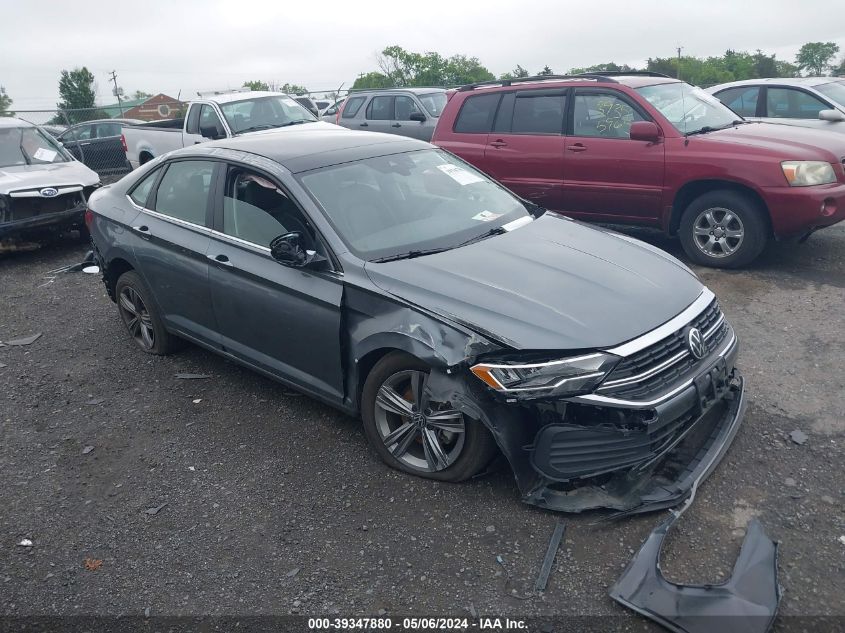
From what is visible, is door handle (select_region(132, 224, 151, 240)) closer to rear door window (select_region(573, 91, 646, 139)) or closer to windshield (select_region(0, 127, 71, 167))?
rear door window (select_region(573, 91, 646, 139))

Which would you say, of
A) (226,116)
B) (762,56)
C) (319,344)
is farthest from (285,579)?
(762,56)

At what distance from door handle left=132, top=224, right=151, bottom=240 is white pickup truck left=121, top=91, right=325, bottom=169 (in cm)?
633

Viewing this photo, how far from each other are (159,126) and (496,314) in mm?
11850

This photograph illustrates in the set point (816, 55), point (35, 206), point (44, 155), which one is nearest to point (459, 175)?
point (35, 206)

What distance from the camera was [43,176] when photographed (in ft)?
29.5

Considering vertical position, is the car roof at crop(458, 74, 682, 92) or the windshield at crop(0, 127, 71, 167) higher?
the car roof at crop(458, 74, 682, 92)

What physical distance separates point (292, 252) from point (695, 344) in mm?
2161

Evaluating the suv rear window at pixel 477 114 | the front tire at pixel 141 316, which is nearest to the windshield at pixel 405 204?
the front tire at pixel 141 316

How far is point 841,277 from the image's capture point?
6.54 metres

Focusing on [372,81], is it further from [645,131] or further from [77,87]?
[645,131]

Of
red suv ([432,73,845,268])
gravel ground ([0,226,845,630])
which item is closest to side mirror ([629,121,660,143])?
red suv ([432,73,845,268])

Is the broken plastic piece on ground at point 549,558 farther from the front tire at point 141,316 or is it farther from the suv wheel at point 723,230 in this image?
the suv wheel at point 723,230

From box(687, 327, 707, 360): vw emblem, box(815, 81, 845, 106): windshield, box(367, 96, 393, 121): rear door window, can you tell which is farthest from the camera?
box(367, 96, 393, 121): rear door window

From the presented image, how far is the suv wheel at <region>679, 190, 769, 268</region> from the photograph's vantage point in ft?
21.6
